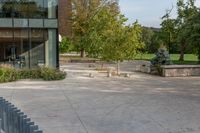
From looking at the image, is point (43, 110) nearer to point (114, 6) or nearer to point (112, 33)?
point (112, 33)

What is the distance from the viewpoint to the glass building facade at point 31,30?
23.7 m

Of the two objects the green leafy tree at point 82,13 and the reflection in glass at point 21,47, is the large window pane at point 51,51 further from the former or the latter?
the green leafy tree at point 82,13

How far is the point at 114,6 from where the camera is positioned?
49.3 metres

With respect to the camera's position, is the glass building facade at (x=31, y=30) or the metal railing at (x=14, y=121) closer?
the metal railing at (x=14, y=121)

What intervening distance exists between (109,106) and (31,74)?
30.4ft

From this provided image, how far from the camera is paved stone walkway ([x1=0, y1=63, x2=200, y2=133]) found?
28.3 feet

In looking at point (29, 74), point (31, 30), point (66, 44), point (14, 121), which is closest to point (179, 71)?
point (29, 74)

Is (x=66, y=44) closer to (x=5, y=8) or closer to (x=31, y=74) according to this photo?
(x=5, y=8)

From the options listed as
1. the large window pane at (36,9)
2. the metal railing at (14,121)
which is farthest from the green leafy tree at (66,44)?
the metal railing at (14,121)

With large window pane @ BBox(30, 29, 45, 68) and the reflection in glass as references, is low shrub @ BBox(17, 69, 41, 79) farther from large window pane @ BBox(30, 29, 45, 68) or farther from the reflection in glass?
the reflection in glass

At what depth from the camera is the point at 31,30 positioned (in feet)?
78.6

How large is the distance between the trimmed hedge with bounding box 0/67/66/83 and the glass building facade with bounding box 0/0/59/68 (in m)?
4.20

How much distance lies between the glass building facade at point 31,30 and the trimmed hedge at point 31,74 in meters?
4.20

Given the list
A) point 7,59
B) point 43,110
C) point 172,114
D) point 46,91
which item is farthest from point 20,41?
point 172,114
